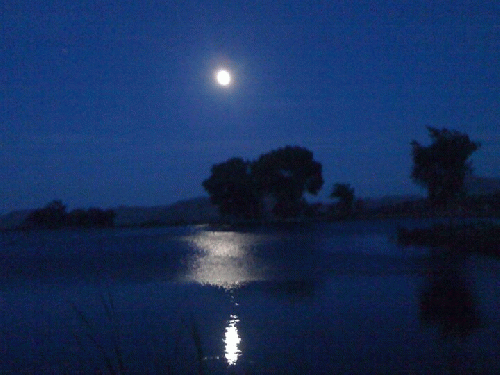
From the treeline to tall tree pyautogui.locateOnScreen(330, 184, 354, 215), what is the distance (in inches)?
1069

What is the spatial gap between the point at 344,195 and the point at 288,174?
361 inches

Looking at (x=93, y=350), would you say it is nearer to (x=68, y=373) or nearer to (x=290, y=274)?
(x=68, y=373)

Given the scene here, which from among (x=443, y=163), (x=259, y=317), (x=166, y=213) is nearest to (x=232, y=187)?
(x=443, y=163)

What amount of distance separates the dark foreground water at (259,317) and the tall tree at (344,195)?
48.3 meters

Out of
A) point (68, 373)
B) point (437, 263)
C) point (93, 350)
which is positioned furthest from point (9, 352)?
point (437, 263)

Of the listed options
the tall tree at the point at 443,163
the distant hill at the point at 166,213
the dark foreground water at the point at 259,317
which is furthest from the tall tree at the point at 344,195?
the dark foreground water at the point at 259,317

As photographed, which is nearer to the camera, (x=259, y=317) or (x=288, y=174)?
(x=259, y=317)

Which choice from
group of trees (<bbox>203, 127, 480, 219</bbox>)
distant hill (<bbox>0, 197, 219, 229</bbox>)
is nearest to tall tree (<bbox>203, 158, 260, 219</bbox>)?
group of trees (<bbox>203, 127, 480, 219</bbox>)

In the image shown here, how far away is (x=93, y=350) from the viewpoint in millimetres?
9859

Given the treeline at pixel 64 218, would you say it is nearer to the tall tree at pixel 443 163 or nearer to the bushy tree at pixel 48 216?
the bushy tree at pixel 48 216

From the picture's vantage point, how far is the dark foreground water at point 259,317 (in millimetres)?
8656

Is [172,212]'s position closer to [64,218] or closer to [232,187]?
[64,218]

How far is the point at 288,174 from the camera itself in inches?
2618

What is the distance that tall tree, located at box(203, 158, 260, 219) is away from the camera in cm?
6631
